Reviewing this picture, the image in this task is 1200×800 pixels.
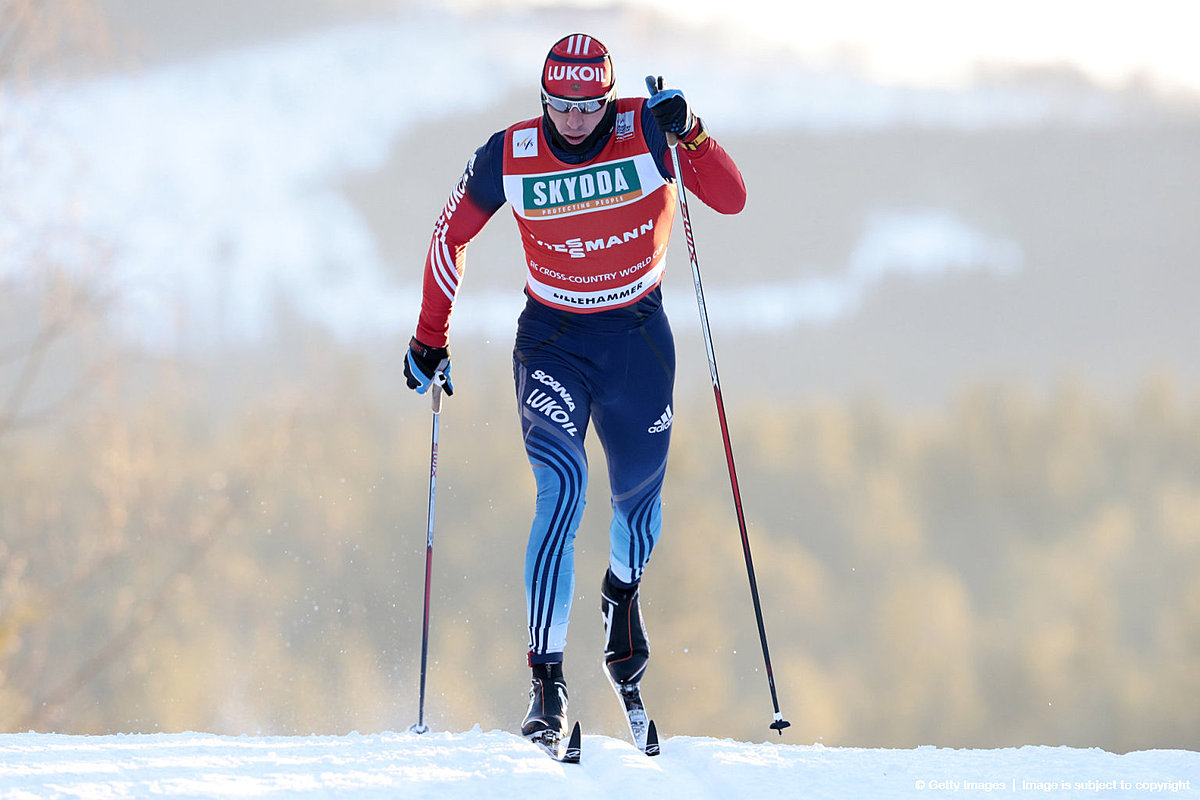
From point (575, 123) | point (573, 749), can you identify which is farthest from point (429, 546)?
point (575, 123)

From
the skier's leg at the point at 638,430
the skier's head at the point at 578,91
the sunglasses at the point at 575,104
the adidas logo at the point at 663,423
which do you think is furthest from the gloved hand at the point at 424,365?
the sunglasses at the point at 575,104

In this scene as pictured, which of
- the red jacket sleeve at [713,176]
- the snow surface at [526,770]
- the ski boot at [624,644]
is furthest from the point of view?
the ski boot at [624,644]

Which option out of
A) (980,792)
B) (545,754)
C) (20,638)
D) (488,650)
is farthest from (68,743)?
(488,650)

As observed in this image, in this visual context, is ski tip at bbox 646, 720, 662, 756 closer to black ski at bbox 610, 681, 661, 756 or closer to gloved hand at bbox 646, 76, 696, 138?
black ski at bbox 610, 681, 661, 756

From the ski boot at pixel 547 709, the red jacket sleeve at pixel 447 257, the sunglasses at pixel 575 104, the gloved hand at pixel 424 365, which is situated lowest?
the ski boot at pixel 547 709

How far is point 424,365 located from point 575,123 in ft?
4.85

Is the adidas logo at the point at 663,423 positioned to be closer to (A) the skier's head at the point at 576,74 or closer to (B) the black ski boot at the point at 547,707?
(B) the black ski boot at the point at 547,707

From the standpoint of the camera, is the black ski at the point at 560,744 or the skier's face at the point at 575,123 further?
the skier's face at the point at 575,123

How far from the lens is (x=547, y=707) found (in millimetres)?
4445

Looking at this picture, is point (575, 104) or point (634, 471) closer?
point (575, 104)

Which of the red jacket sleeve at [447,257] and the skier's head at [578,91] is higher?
the skier's head at [578,91]

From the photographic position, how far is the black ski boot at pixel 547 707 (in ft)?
14.3

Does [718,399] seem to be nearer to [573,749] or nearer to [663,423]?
[663,423]

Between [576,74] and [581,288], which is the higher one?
[576,74]
